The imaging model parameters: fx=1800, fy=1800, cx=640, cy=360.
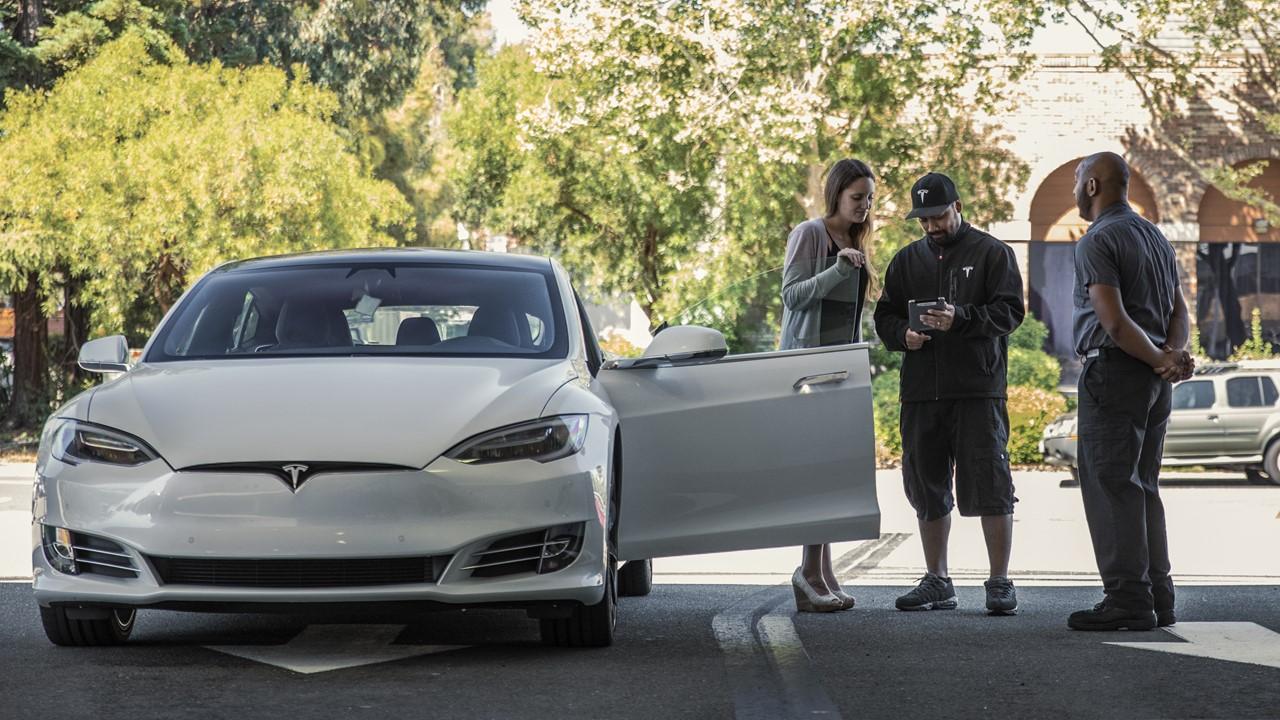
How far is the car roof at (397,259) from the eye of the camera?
770cm

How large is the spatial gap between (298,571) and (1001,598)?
331cm

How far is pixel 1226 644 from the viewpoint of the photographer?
6.86 m

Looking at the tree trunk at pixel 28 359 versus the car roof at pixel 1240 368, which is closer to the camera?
the car roof at pixel 1240 368

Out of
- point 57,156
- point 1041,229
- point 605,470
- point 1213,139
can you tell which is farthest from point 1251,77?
point 605,470

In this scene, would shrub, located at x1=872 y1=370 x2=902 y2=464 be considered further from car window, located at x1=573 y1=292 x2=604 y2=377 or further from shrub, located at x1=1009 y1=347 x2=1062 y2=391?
car window, located at x1=573 y1=292 x2=604 y2=377

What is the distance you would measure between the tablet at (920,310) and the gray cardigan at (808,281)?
0.35 meters

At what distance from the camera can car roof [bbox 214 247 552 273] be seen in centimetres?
770

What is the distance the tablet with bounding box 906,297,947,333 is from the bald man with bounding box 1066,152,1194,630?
1.93 feet

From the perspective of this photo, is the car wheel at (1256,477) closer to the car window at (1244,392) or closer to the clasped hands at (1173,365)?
the car window at (1244,392)

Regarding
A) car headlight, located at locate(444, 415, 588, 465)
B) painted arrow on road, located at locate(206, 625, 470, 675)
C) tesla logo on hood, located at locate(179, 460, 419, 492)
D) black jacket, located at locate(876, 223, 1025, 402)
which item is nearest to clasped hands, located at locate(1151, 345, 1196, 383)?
black jacket, located at locate(876, 223, 1025, 402)

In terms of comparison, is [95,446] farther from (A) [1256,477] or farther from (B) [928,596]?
(A) [1256,477]

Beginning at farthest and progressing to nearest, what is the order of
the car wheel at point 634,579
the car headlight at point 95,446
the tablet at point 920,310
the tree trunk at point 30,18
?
the tree trunk at point 30,18 → the car wheel at point 634,579 → the tablet at point 920,310 → the car headlight at point 95,446

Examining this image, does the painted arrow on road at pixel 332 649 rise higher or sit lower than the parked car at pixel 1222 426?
A: higher

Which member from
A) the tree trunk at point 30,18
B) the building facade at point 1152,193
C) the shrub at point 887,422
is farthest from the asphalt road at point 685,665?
the building facade at point 1152,193
